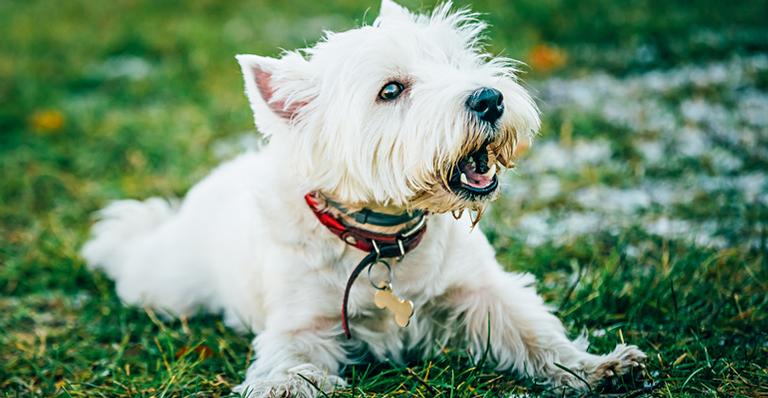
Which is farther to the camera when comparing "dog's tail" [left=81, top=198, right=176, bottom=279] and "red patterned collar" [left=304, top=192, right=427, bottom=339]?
"dog's tail" [left=81, top=198, right=176, bottom=279]

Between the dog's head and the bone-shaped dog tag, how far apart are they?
0.34 m

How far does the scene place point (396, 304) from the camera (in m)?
2.84

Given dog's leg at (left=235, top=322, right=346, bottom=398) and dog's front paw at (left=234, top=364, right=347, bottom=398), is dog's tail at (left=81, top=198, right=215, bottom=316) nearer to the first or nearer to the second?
dog's leg at (left=235, top=322, right=346, bottom=398)

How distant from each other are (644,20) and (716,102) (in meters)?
1.75

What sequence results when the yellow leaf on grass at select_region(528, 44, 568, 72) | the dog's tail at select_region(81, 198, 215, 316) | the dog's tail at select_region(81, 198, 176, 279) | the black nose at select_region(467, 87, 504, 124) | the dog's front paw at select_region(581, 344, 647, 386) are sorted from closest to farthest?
the black nose at select_region(467, 87, 504, 124)
the dog's front paw at select_region(581, 344, 647, 386)
the dog's tail at select_region(81, 198, 215, 316)
the dog's tail at select_region(81, 198, 176, 279)
the yellow leaf on grass at select_region(528, 44, 568, 72)

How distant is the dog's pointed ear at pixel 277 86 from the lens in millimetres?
2836

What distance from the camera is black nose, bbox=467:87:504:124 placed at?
2.50 m

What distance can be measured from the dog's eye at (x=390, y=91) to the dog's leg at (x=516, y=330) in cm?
72

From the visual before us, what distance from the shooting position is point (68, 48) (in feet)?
27.2

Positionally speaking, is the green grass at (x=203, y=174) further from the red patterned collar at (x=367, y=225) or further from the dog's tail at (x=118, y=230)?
the red patterned collar at (x=367, y=225)

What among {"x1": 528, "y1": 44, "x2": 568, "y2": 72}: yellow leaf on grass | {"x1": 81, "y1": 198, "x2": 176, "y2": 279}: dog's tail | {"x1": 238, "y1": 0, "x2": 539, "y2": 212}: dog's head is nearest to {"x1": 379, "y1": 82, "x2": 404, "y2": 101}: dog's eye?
{"x1": 238, "y1": 0, "x2": 539, "y2": 212}: dog's head

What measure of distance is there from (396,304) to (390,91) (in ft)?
2.60

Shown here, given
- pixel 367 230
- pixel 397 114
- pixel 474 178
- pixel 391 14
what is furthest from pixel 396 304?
pixel 391 14

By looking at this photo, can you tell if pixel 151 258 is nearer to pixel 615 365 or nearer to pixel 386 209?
pixel 386 209
